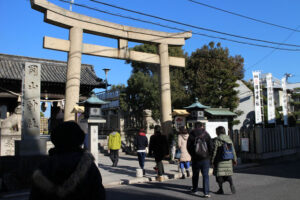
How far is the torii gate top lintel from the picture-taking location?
10703mm

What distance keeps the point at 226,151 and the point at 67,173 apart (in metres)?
5.07

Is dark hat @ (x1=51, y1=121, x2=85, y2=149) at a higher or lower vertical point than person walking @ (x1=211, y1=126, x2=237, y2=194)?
higher

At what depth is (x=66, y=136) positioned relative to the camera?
7.61 ft

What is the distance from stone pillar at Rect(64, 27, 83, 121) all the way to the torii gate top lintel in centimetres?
44

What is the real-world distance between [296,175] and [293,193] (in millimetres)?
2984

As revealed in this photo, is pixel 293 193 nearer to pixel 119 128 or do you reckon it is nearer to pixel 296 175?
pixel 296 175

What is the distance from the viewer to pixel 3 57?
2161 cm

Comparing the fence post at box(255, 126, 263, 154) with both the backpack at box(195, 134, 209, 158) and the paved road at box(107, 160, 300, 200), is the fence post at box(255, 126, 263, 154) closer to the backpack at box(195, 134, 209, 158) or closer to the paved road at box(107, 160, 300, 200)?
the paved road at box(107, 160, 300, 200)

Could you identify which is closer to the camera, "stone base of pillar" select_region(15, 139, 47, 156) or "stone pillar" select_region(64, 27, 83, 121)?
"stone base of pillar" select_region(15, 139, 47, 156)

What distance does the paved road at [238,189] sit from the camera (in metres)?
6.43

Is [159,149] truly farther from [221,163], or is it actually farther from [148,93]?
[148,93]

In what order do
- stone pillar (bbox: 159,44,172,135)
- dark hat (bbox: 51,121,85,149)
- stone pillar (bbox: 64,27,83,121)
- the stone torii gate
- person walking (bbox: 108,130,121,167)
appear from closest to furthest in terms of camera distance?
1. dark hat (bbox: 51,121,85,149)
2. the stone torii gate
3. stone pillar (bbox: 64,27,83,121)
4. person walking (bbox: 108,130,121,167)
5. stone pillar (bbox: 159,44,172,135)

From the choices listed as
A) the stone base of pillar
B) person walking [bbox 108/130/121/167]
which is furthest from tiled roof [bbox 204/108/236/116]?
the stone base of pillar

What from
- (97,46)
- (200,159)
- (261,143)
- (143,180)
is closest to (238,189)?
(200,159)
